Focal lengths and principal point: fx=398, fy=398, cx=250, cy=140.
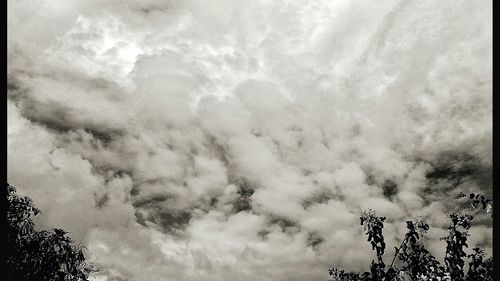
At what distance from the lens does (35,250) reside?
1039cm

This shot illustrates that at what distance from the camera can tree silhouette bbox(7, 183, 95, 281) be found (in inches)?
400

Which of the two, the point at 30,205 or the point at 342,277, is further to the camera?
the point at 30,205

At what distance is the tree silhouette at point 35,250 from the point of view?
10156 mm

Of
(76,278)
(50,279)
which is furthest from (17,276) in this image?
(76,278)
